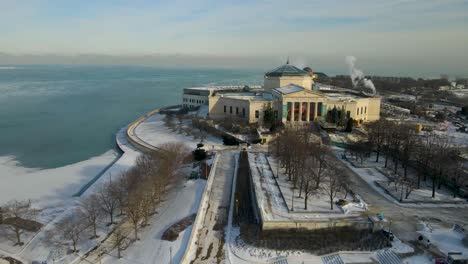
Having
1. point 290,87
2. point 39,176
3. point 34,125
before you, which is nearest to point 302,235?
point 39,176

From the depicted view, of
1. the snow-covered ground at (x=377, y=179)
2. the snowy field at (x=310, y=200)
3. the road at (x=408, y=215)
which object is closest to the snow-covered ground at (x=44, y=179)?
the snowy field at (x=310, y=200)

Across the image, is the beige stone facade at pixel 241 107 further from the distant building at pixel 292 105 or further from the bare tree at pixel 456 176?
the bare tree at pixel 456 176

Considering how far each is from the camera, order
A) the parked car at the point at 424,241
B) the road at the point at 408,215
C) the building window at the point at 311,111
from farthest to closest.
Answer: the building window at the point at 311,111 → the road at the point at 408,215 → the parked car at the point at 424,241

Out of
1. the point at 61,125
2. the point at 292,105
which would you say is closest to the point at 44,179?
the point at 61,125

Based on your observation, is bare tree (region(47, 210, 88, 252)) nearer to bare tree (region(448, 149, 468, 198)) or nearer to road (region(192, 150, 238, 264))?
road (region(192, 150, 238, 264))

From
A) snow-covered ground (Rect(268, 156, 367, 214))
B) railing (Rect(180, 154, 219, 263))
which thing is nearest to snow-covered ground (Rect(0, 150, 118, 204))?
railing (Rect(180, 154, 219, 263))
